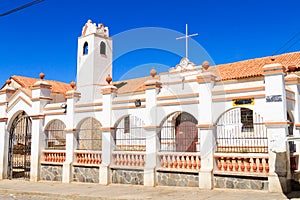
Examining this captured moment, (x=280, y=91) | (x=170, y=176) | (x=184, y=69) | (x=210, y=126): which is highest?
(x=184, y=69)

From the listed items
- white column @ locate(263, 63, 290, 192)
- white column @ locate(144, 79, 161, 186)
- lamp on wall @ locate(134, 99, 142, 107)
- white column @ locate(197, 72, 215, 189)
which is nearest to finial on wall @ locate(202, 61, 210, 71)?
white column @ locate(197, 72, 215, 189)

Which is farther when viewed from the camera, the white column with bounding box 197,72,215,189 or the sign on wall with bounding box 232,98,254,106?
the white column with bounding box 197,72,215,189

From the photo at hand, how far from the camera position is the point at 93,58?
24.4 meters

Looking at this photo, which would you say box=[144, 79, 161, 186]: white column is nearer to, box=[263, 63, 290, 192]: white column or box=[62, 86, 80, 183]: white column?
box=[62, 86, 80, 183]: white column

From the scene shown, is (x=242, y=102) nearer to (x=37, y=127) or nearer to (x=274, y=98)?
(x=274, y=98)

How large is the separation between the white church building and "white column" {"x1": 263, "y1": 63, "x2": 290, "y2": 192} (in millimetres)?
26

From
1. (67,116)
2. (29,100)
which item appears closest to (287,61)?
(67,116)

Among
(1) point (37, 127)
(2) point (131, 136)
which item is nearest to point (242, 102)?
(1) point (37, 127)

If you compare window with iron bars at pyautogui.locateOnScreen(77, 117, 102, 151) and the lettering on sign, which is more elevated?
the lettering on sign

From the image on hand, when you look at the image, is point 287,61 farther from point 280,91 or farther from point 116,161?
point 116,161

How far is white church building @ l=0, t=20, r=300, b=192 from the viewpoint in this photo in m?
9.45

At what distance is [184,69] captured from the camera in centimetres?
1858

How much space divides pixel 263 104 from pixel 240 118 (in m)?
6.59

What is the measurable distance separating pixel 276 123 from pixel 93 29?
1825 cm
